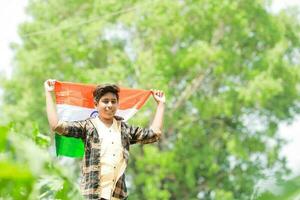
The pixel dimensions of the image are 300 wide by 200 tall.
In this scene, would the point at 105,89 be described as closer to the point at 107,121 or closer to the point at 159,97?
the point at 107,121

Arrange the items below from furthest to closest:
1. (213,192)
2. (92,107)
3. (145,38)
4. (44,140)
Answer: (145,38)
(213,192)
(92,107)
(44,140)

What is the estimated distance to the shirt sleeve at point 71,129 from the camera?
10.9ft

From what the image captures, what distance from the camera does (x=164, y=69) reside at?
20.8 meters

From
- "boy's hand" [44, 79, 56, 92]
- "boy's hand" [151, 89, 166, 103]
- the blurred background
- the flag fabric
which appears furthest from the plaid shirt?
the blurred background

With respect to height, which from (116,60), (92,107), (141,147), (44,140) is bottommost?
(44,140)

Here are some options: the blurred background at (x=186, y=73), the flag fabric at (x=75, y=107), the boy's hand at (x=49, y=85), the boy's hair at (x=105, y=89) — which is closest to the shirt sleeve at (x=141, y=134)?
the boy's hair at (x=105, y=89)

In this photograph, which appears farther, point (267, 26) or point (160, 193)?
point (267, 26)

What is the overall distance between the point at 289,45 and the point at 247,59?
1140 mm

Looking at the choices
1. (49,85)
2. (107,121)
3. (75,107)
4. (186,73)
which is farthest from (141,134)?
(186,73)

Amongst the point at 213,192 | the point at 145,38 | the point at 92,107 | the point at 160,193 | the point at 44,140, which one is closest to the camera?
the point at 44,140

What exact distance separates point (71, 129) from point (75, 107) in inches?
45.0

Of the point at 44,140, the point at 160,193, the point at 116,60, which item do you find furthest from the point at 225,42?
the point at 44,140

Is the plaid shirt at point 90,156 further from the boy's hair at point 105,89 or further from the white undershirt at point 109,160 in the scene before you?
the boy's hair at point 105,89

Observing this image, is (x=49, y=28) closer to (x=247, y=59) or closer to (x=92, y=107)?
(x=247, y=59)
